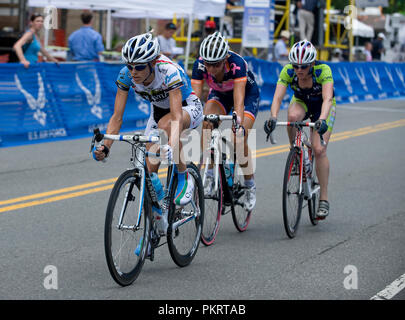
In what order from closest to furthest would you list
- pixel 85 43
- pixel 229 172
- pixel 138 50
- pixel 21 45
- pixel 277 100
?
1. pixel 138 50
2. pixel 229 172
3. pixel 277 100
4. pixel 21 45
5. pixel 85 43

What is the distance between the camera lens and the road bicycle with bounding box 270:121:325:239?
711cm

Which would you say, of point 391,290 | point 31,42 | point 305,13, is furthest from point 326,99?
point 305,13

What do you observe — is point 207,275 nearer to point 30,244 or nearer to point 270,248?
point 270,248

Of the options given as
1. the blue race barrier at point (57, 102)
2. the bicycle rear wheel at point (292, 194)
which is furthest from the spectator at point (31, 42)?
the bicycle rear wheel at point (292, 194)

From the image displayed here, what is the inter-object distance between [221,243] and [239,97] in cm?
138

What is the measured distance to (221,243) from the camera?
7012 mm

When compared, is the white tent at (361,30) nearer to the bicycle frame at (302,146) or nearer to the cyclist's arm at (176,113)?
the bicycle frame at (302,146)

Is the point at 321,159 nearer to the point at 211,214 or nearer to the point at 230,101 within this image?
the point at 230,101

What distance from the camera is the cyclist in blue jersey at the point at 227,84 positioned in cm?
680

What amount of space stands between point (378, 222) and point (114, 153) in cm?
558

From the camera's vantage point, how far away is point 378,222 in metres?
7.95

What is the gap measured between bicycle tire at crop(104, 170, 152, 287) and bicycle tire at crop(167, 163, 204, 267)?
0.37 metres

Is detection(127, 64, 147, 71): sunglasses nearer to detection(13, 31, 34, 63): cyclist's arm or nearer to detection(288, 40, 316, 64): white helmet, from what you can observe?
detection(288, 40, 316, 64): white helmet

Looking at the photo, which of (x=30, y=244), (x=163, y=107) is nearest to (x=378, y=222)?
(x=163, y=107)
